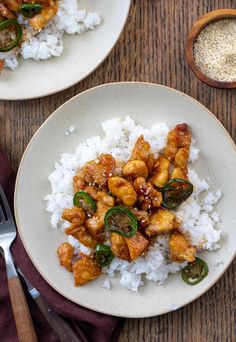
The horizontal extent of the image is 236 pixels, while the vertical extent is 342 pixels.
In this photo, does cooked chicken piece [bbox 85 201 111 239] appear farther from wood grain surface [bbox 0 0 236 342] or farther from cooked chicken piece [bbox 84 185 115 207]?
wood grain surface [bbox 0 0 236 342]

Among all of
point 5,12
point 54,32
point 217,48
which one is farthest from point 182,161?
point 5,12

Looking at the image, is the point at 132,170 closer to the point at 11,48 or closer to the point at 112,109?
the point at 112,109

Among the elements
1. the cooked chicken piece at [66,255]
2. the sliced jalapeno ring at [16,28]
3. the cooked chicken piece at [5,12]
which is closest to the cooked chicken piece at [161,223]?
the cooked chicken piece at [66,255]

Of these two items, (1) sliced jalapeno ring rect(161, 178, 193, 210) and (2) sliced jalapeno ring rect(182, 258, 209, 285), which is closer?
(1) sliced jalapeno ring rect(161, 178, 193, 210)

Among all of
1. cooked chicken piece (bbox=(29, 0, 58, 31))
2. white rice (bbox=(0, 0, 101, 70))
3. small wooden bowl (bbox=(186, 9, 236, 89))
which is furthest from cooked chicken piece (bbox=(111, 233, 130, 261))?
cooked chicken piece (bbox=(29, 0, 58, 31))

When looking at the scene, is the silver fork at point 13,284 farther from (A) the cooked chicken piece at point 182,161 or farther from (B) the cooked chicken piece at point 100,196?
(A) the cooked chicken piece at point 182,161

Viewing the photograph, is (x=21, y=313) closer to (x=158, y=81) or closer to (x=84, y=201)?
(x=84, y=201)
